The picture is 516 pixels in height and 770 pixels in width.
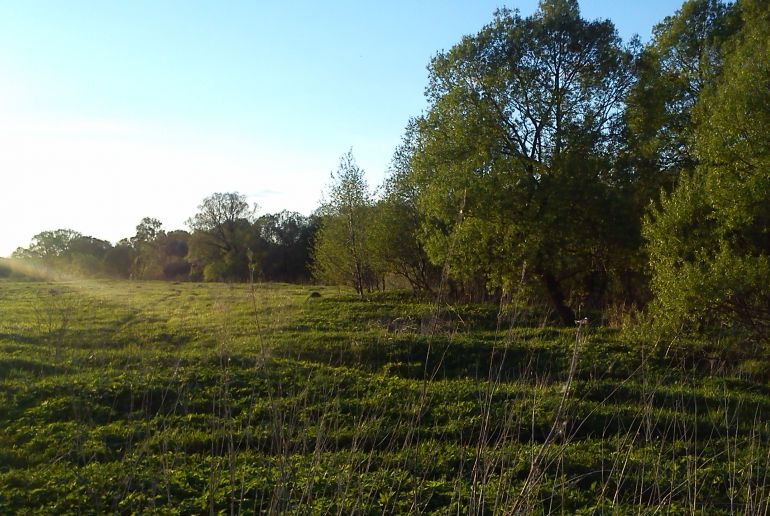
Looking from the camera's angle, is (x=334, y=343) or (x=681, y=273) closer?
(x=681, y=273)

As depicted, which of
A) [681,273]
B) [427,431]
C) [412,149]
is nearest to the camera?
[427,431]

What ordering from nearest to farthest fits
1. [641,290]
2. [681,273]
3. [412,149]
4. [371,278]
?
[681,273] → [641,290] → [412,149] → [371,278]

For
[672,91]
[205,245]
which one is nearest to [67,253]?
[205,245]

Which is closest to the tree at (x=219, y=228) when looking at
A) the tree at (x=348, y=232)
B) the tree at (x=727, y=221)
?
the tree at (x=348, y=232)

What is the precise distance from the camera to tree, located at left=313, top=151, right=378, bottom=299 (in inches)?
1062

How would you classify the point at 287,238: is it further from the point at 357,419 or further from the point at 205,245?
the point at 357,419

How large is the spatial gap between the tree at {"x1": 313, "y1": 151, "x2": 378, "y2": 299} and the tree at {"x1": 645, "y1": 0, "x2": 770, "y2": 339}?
582 inches

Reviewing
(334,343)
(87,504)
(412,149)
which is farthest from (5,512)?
(412,149)

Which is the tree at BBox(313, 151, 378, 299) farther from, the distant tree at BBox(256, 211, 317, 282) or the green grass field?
the distant tree at BBox(256, 211, 317, 282)

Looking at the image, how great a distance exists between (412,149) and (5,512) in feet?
71.4

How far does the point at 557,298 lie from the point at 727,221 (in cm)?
731

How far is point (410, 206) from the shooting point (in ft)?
88.8

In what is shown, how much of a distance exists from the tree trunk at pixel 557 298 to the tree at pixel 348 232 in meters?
9.07

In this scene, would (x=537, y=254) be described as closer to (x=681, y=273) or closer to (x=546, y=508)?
(x=681, y=273)
